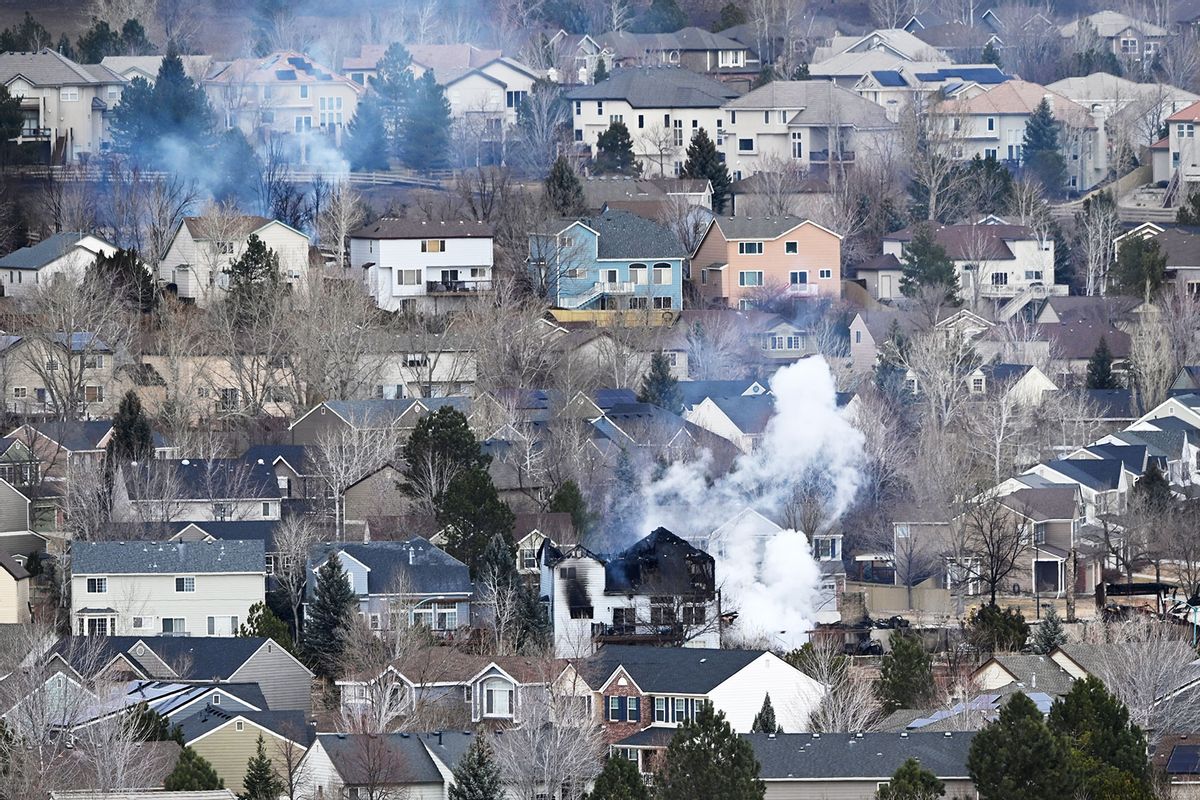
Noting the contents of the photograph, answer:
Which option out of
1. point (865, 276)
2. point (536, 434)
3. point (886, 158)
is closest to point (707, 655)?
point (536, 434)

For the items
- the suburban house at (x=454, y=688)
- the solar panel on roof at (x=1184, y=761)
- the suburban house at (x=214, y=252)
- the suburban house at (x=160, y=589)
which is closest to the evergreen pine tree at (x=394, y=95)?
the suburban house at (x=214, y=252)

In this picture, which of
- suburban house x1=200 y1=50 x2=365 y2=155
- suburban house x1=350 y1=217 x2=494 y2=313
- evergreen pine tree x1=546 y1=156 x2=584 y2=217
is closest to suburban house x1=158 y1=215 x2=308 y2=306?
suburban house x1=350 y1=217 x2=494 y2=313

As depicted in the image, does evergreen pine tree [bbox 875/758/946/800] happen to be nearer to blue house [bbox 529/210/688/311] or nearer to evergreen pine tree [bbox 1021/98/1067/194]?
blue house [bbox 529/210/688/311]

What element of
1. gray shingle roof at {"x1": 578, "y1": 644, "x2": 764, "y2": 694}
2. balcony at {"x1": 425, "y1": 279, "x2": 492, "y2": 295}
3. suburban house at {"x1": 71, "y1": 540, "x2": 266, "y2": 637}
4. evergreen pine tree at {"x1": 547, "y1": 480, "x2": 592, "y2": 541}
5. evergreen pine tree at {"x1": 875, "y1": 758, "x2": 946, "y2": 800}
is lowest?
evergreen pine tree at {"x1": 875, "y1": 758, "x2": 946, "y2": 800}

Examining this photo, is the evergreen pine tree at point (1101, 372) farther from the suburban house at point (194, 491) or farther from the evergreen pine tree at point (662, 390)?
the suburban house at point (194, 491)

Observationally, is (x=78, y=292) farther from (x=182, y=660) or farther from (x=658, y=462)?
(x=182, y=660)

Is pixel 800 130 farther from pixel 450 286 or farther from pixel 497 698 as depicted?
pixel 497 698

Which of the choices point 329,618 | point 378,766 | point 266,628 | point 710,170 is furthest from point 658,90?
point 378,766
